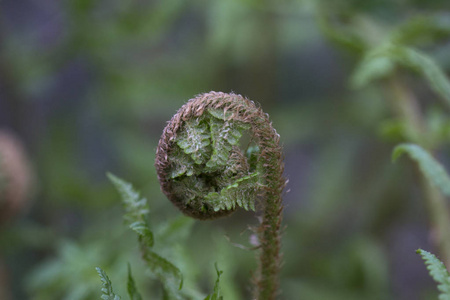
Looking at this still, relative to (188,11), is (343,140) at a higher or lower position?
lower

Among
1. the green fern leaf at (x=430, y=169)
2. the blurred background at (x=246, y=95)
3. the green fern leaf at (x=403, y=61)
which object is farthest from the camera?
the blurred background at (x=246, y=95)

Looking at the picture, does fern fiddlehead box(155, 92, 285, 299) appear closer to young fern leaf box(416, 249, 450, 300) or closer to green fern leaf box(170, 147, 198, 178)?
green fern leaf box(170, 147, 198, 178)

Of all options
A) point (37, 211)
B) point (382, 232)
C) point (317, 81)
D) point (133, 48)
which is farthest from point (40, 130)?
point (382, 232)

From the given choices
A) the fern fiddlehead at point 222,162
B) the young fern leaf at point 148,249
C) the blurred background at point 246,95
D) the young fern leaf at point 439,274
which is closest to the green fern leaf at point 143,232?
the young fern leaf at point 148,249

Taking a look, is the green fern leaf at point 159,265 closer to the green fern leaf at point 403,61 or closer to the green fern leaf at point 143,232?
the green fern leaf at point 143,232

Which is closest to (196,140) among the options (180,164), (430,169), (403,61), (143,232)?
(180,164)

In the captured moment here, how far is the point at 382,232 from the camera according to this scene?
6.56 feet

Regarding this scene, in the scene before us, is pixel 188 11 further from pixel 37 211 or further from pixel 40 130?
pixel 37 211

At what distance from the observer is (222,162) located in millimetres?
811

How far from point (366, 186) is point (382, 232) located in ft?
0.72

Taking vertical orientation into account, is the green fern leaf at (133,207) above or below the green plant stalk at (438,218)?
below

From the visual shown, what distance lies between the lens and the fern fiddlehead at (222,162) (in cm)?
80

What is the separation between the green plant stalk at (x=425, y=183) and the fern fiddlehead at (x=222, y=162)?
0.60 m

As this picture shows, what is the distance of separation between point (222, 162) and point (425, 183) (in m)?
0.76
